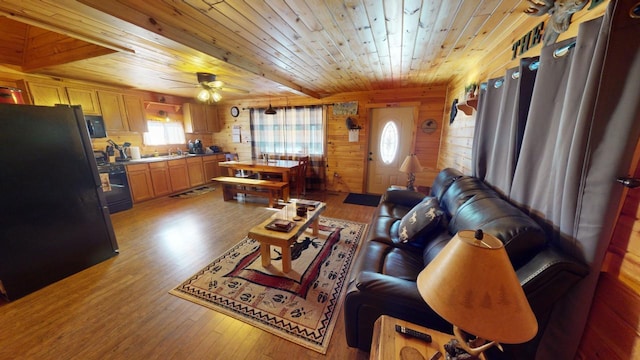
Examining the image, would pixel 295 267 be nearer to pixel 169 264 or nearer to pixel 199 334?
pixel 199 334

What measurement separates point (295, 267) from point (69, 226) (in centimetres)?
229

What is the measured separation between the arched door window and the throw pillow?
2837 millimetres

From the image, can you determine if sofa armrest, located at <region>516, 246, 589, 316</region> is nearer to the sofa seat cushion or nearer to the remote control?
the remote control

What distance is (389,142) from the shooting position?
15.3 ft

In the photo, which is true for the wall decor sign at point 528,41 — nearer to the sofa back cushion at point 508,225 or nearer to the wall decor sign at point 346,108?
the sofa back cushion at point 508,225

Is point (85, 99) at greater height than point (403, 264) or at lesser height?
greater

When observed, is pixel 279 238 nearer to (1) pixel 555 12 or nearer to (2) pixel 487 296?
(2) pixel 487 296

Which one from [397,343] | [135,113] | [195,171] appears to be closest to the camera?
[397,343]

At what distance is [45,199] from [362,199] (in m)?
4.29

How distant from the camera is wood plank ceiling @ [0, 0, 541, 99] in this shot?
1.52 meters

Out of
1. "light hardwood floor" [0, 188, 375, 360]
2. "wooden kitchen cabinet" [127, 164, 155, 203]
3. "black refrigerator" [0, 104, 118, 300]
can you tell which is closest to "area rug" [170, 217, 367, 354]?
"light hardwood floor" [0, 188, 375, 360]

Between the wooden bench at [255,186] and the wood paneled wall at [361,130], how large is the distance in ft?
4.78

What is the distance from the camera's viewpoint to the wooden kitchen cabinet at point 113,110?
3.92 metres

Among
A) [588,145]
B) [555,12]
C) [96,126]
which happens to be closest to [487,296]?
[588,145]
